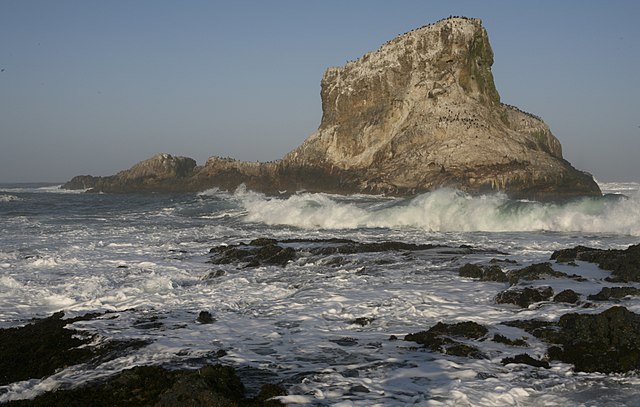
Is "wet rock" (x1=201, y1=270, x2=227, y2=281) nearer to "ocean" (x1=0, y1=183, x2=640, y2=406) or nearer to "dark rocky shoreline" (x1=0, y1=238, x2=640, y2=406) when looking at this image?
"ocean" (x1=0, y1=183, x2=640, y2=406)

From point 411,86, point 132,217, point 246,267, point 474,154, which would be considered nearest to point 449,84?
point 411,86

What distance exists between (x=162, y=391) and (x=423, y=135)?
48041mm

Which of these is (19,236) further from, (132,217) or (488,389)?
(488,389)

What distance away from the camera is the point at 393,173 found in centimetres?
5016

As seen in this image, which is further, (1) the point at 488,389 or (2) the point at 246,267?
(2) the point at 246,267

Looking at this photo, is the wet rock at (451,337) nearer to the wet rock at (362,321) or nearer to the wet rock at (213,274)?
the wet rock at (362,321)

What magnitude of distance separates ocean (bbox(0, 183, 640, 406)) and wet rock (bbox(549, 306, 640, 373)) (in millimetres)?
262

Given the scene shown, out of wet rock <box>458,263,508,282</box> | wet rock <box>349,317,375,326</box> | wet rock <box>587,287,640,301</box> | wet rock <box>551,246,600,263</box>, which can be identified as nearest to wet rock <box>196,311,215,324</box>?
wet rock <box>349,317,375,326</box>

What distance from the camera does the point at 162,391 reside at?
548 cm

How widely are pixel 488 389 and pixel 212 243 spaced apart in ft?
49.7

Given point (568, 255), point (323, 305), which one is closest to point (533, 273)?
point (568, 255)

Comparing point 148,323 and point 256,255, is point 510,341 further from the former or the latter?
point 256,255

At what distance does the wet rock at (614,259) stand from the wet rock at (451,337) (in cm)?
446

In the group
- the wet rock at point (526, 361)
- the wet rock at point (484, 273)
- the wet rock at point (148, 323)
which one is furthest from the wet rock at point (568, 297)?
the wet rock at point (148, 323)
